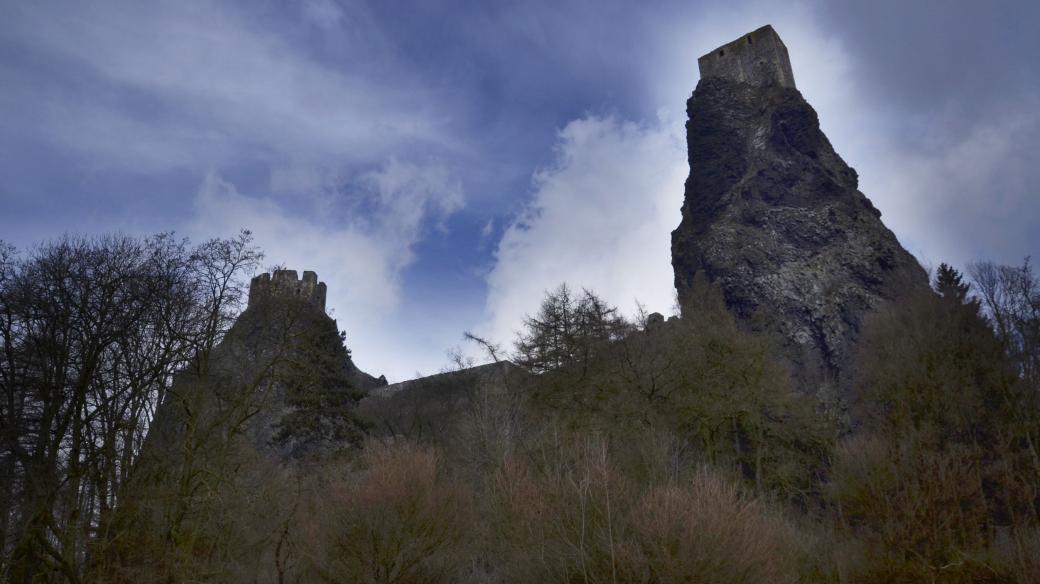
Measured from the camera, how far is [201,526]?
14.7 meters

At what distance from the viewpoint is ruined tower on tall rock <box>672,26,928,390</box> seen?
4003 centimetres

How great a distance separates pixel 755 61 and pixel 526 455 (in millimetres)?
44277

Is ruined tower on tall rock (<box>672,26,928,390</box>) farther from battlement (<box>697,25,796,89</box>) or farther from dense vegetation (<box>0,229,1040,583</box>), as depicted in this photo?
dense vegetation (<box>0,229,1040,583</box>)

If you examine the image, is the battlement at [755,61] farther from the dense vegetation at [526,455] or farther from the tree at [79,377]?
the tree at [79,377]

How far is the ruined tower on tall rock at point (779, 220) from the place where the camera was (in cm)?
4003

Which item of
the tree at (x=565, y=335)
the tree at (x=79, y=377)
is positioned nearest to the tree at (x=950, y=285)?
the tree at (x=565, y=335)

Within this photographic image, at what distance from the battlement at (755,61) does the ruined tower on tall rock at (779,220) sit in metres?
0.08

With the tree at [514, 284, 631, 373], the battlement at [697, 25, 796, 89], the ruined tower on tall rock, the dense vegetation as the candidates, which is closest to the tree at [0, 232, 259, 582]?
the dense vegetation

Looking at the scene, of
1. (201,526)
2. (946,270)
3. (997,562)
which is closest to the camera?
(201,526)

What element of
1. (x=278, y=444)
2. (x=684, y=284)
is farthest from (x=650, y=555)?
(x=684, y=284)

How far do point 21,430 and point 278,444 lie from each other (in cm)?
1437

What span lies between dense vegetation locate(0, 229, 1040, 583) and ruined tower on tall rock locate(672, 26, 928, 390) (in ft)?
32.4

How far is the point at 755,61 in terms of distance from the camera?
5397 centimetres

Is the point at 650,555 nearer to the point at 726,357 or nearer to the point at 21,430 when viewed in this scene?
the point at 726,357
